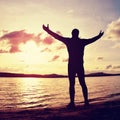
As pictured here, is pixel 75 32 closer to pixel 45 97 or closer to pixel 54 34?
pixel 54 34

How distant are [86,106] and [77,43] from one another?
2742 mm

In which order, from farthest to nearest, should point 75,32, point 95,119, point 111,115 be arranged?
point 75,32 → point 111,115 → point 95,119

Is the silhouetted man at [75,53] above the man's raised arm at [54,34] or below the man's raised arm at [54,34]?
below

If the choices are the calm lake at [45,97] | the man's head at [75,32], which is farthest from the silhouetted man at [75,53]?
the calm lake at [45,97]

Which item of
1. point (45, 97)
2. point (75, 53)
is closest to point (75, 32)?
point (75, 53)

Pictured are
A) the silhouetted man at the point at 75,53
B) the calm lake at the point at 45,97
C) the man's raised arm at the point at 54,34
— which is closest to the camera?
the man's raised arm at the point at 54,34

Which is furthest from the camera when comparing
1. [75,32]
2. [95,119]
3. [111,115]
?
[75,32]

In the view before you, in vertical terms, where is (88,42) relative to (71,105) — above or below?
above

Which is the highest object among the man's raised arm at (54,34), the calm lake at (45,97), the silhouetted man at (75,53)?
the man's raised arm at (54,34)

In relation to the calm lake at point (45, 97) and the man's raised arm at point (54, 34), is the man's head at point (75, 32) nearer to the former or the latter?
the man's raised arm at point (54, 34)

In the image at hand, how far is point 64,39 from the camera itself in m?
11.3

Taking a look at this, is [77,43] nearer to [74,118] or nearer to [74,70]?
[74,70]

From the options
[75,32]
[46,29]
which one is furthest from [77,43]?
[46,29]

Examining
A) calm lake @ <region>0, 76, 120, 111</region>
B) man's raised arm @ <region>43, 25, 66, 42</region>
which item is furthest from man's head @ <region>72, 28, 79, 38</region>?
calm lake @ <region>0, 76, 120, 111</region>
